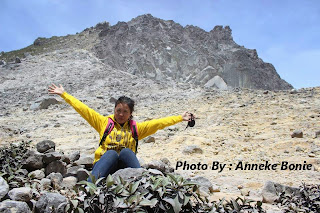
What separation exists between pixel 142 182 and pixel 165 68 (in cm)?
3857

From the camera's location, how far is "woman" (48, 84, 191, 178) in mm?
3547

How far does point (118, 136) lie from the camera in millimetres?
3828

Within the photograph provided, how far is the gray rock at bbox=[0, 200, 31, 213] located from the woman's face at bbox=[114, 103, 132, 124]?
1.69 metres

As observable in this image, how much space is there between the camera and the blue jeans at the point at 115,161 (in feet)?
11.3

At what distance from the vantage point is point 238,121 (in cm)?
945

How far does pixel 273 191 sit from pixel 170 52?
1577 inches

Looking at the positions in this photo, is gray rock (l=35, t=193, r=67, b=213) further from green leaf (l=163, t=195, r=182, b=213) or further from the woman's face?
the woman's face

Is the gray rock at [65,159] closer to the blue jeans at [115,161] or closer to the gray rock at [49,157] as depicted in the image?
the gray rock at [49,157]

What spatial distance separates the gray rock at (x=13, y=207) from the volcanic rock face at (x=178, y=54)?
103ft

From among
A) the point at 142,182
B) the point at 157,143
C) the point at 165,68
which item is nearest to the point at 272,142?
the point at 157,143

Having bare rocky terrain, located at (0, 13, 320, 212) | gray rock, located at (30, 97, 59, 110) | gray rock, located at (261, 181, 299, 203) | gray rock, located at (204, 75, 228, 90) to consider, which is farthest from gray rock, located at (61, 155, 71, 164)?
gray rock, located at (204, 75, 228, 90)

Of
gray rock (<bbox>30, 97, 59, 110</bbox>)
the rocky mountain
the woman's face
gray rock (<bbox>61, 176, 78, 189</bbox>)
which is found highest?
the rocky mountain

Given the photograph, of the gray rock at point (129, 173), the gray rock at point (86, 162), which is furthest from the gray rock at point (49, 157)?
the gray rock at point (129, 173)

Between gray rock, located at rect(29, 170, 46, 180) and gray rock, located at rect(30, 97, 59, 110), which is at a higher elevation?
gray rock, located at rect(30, 97, 59, 110)
